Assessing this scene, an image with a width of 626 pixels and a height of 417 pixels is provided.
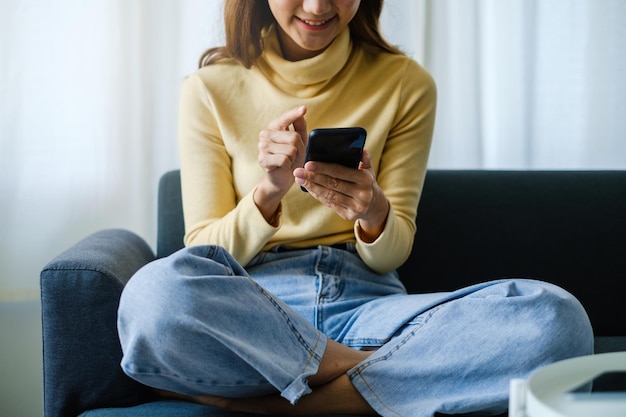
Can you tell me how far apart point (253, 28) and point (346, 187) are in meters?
0.46

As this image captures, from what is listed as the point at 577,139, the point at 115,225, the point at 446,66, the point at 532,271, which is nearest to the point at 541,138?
the point at 577,139

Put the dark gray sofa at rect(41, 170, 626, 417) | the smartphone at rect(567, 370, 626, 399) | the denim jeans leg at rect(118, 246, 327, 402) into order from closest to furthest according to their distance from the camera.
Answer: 1. the smartphone at rect(567, 370, 626, 399)
2. the denim jeans leg at rect(118, 246, 327, 402)
3. the dark gray sofa at rect(41, 170, 626, 417)

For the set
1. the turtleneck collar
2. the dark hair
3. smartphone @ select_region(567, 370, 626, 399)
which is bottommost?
smartphone @ select_region(567, 370, 626, 399)

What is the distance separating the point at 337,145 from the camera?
131cm

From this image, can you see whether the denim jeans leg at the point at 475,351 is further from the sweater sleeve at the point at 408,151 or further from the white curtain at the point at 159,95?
the white curtain at the point at 159,95

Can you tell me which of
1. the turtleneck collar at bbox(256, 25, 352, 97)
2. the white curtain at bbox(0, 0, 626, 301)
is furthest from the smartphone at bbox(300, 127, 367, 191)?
the white curtain at bbox(0, 0, 626, 301)

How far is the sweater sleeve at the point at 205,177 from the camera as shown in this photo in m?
1.53

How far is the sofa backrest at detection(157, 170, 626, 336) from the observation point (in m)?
1.86

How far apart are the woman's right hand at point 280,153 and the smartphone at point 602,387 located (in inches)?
24.4

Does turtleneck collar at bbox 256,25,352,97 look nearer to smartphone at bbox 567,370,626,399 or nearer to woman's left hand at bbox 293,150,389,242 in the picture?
woman's left hand at bbox 293,150,389,242

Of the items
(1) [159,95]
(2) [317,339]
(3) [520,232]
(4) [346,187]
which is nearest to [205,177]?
(4) [346,187]

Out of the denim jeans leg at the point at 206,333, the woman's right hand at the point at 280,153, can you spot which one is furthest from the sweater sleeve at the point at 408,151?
→ the denim jeans leg at the point at 206,333

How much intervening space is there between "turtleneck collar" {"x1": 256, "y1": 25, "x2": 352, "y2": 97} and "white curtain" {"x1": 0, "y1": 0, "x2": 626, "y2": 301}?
406 mm

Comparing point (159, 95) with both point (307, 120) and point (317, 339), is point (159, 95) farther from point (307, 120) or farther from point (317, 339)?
point (317, 339)
